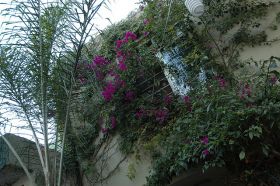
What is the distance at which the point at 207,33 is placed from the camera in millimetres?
7344

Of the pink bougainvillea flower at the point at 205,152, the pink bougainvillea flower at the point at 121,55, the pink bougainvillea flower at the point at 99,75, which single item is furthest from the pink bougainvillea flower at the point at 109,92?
the pink bougainvillea flower at the point at 205,152

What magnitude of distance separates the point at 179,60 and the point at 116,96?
4.28 ft

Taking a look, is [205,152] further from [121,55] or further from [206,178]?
[121,55]

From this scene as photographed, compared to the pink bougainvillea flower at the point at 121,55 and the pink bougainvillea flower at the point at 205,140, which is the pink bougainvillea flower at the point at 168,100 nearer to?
the pink bougainvillea flower at the point at 121,55

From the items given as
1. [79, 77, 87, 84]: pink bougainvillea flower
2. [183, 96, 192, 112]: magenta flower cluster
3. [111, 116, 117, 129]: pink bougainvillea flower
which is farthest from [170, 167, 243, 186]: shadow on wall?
[79, 77, 87, 84]: pink bougainvillea flower

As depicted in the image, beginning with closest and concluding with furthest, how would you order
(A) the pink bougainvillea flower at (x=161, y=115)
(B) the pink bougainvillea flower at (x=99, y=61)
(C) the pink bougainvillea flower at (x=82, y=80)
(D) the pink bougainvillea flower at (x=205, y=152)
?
(D) the pink bougainvillea flower at (x=205, y=152) → (A) the pink bougainvillea flower at (x=161, y=115) → (C) the pink bougainvillea flower at (x=82, y=80) → (B) the pink bougainvillea flower at (x=99, y=61)

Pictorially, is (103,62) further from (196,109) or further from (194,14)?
(196,109)

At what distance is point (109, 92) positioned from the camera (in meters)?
7.59

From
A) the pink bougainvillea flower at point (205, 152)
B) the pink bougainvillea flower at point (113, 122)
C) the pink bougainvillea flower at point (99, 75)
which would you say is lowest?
the pink bougainvillea flower at point (205, 152)

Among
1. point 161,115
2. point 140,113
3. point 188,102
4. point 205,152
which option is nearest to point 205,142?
point 205,152

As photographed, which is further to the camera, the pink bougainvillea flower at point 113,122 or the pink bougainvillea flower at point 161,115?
the pink bougainvillea flower at point 113,122

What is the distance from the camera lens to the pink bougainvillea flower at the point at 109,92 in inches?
298

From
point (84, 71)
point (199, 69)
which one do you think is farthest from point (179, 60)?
point (84, 71)

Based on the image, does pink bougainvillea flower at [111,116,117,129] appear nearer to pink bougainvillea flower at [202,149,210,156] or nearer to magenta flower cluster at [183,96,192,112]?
magenta flower cluster at [183,96,192,112]
